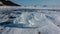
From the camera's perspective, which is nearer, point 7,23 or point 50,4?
point 7,23

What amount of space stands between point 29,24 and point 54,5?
823 mm

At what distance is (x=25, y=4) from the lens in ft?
6.19

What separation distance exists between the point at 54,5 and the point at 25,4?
44cm

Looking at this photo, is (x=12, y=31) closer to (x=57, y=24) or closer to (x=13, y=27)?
(x=13, y=27)

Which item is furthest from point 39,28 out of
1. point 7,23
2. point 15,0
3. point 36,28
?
point 15,0

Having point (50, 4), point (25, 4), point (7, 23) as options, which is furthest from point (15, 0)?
point (7, 23)

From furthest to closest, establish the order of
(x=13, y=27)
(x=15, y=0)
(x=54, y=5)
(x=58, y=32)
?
1. (x=15, y=0)
2. (x=54, y=5)
3. (x=13, y=27)
4. (x=58, y=32)

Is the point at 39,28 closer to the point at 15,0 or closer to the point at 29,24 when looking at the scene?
the point at 29,24

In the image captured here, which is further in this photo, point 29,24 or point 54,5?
point 54,5

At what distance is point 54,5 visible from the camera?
1.79 m

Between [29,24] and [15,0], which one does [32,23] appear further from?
[15,0]

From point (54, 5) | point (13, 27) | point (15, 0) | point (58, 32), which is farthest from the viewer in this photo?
point (15, 0)

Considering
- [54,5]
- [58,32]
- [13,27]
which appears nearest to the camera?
[58,32]

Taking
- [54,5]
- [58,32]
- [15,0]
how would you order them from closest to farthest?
[58,32], [54,5], [15,0]
